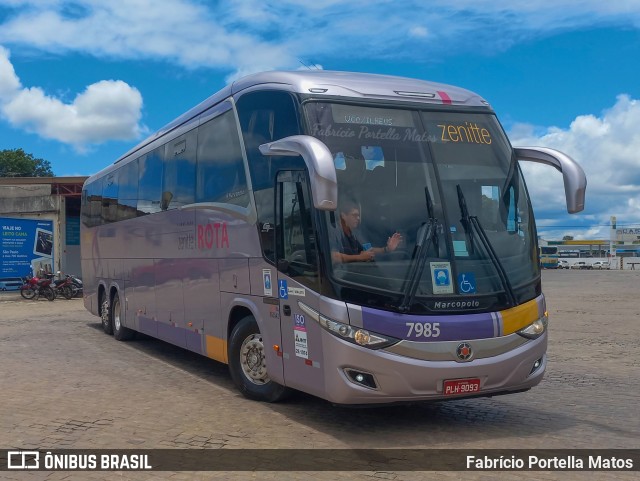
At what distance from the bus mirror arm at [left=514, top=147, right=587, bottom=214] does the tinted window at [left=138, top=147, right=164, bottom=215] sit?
6332 millimetres

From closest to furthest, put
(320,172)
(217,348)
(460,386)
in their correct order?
(320,172)
(460,386)
(217,348)

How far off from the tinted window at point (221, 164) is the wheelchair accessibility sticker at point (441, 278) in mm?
2496

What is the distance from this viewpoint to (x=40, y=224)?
1255 inches

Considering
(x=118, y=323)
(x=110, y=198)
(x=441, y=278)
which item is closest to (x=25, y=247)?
(x=110, y=198)

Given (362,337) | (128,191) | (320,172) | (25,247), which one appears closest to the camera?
(320,172)

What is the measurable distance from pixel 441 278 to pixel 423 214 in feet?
2.12

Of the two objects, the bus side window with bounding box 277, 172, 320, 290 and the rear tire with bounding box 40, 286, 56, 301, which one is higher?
the bus side window with bounding box 277, 172, 320, 290

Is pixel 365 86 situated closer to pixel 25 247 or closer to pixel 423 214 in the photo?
pixel 423 214

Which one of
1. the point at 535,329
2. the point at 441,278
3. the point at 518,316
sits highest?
the point at 441,278

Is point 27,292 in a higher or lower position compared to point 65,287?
lower

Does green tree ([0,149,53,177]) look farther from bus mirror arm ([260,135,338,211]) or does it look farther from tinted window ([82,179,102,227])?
bus mirror arm ([260,135,338,211])

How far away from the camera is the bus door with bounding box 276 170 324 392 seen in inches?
259

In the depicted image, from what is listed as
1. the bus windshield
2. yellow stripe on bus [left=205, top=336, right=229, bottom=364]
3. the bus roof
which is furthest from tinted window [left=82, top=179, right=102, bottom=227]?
the bus windshield

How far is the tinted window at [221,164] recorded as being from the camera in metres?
8.20
